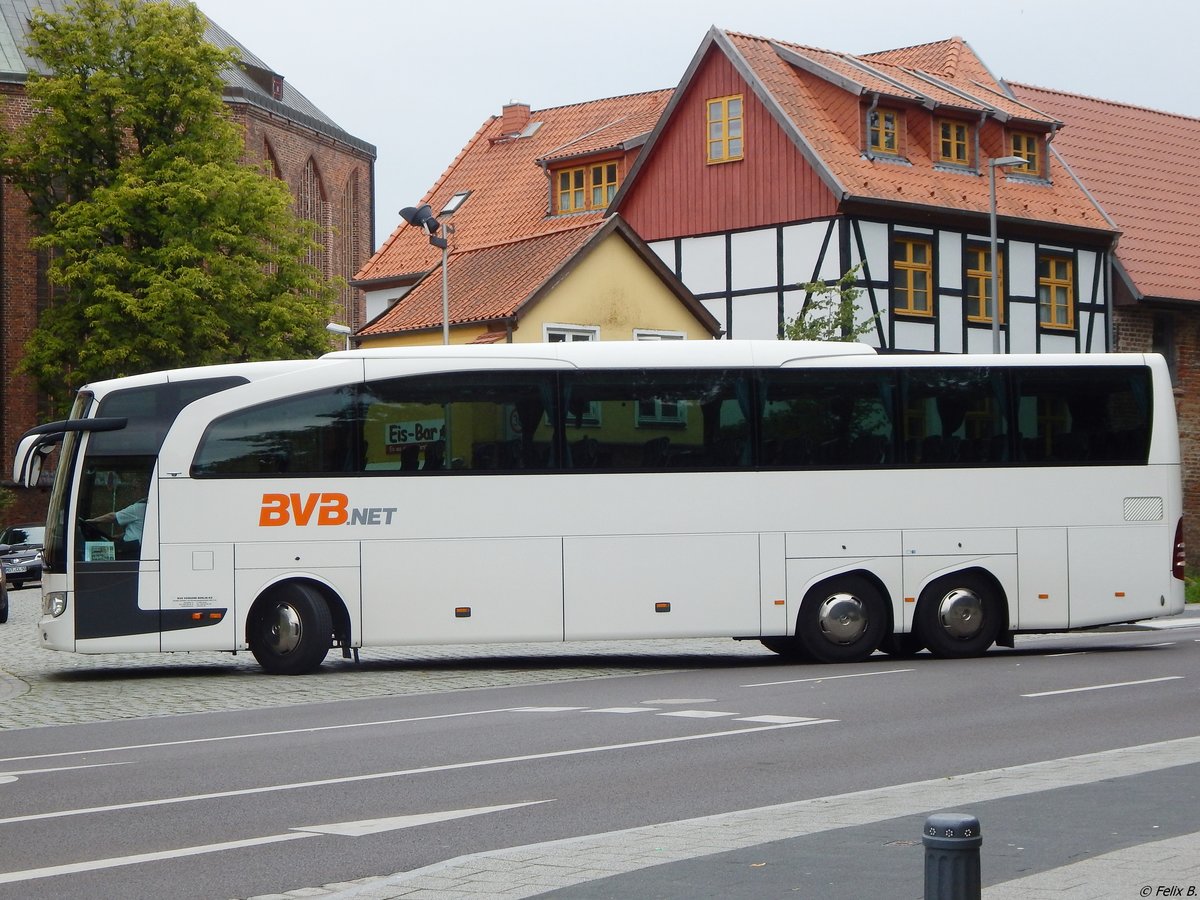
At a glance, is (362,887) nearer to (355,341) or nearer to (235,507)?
(235,507)

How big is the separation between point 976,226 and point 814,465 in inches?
977

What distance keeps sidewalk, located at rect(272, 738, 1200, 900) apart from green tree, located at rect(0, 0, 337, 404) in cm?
3765

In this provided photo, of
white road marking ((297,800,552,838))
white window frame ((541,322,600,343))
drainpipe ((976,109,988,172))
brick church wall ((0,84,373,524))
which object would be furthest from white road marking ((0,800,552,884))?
brick church wall ((0,84,373,524))

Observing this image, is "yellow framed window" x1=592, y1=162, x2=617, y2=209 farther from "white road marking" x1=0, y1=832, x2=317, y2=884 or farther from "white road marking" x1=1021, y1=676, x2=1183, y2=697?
"white road marking" x1=0, y1=832, x2=317, y2=884

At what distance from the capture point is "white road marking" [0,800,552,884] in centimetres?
777

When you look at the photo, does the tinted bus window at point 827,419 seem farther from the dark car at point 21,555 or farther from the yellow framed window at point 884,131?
the dark car at point 21,555

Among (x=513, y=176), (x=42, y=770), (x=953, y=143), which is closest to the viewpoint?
(x=42, y=770)

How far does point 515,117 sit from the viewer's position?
185 ft

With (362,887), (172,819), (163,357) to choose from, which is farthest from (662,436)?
(163,357)

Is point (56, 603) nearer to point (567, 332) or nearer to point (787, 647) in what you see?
point (787, 647)

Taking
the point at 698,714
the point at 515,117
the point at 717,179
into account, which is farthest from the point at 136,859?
the point at 515,117

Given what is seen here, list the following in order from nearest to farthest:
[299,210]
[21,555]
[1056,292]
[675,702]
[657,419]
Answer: [675,702] → [657,419] → [1056,292] → [21,555] → [299,210]

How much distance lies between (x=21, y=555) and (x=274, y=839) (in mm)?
39841

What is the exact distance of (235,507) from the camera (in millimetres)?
18891
